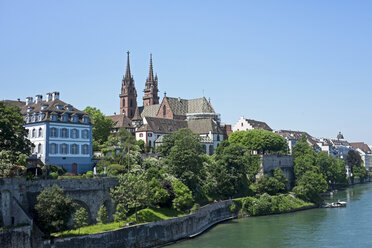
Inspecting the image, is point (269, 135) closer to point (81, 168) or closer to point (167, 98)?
point (167, 98)

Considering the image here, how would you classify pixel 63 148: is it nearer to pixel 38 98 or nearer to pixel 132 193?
pixel 38 98

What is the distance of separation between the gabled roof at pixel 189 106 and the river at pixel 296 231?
5343cm

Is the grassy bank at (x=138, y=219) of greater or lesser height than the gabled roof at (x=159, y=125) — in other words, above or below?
below

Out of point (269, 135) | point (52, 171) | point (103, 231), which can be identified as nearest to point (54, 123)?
point (52, 171)

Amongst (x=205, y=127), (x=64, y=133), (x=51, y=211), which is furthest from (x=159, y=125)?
(x=51, y=211)

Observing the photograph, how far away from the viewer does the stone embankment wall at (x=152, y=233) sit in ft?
133

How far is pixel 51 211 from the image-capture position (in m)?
39.8

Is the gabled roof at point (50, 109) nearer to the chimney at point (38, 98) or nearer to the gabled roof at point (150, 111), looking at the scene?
the chimney at point (38, 98)

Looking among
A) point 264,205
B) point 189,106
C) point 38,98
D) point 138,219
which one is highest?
point 189,106

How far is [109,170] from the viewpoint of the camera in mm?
60000

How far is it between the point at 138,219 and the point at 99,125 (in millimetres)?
45960

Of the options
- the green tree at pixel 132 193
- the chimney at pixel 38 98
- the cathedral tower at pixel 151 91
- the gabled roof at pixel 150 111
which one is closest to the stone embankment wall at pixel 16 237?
the green tree at pixel 132 193

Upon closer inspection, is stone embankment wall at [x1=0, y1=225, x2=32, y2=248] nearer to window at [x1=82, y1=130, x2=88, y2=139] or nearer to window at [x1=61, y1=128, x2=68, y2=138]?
window at [x1=61, y1=128, x2=68, y2=138]

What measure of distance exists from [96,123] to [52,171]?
35750mm
